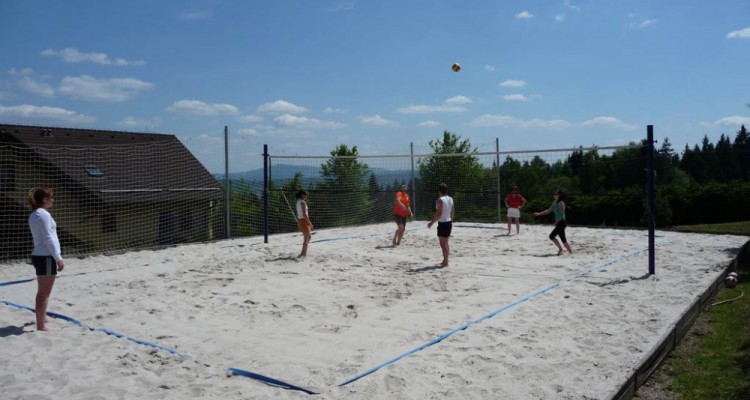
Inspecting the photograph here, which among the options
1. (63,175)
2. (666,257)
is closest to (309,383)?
(666,257)

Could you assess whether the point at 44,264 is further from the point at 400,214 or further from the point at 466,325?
the point at 400,214

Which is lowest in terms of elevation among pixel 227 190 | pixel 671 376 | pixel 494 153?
pixel 671 376

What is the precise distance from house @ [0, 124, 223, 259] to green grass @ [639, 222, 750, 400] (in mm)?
9719

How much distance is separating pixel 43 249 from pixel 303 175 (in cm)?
971

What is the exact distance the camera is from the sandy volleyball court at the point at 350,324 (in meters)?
3.72

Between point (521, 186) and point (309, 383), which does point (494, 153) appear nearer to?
point (521, 186)

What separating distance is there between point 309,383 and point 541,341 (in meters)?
2.06

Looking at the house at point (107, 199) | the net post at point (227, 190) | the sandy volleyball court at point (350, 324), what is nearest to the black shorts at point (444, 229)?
the sandy volleyball court at point (350, 324)

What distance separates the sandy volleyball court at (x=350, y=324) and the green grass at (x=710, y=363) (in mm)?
243

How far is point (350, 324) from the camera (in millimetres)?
5227

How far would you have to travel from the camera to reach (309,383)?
12.2 feet

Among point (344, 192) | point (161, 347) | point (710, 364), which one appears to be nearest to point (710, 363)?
point (710, 364)

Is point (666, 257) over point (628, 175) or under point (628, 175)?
under

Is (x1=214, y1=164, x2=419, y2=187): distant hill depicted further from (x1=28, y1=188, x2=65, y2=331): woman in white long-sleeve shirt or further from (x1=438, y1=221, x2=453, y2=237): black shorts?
(x1=28, y1=188, x2=65, y2=331): woman in white long-sleeve shirt
